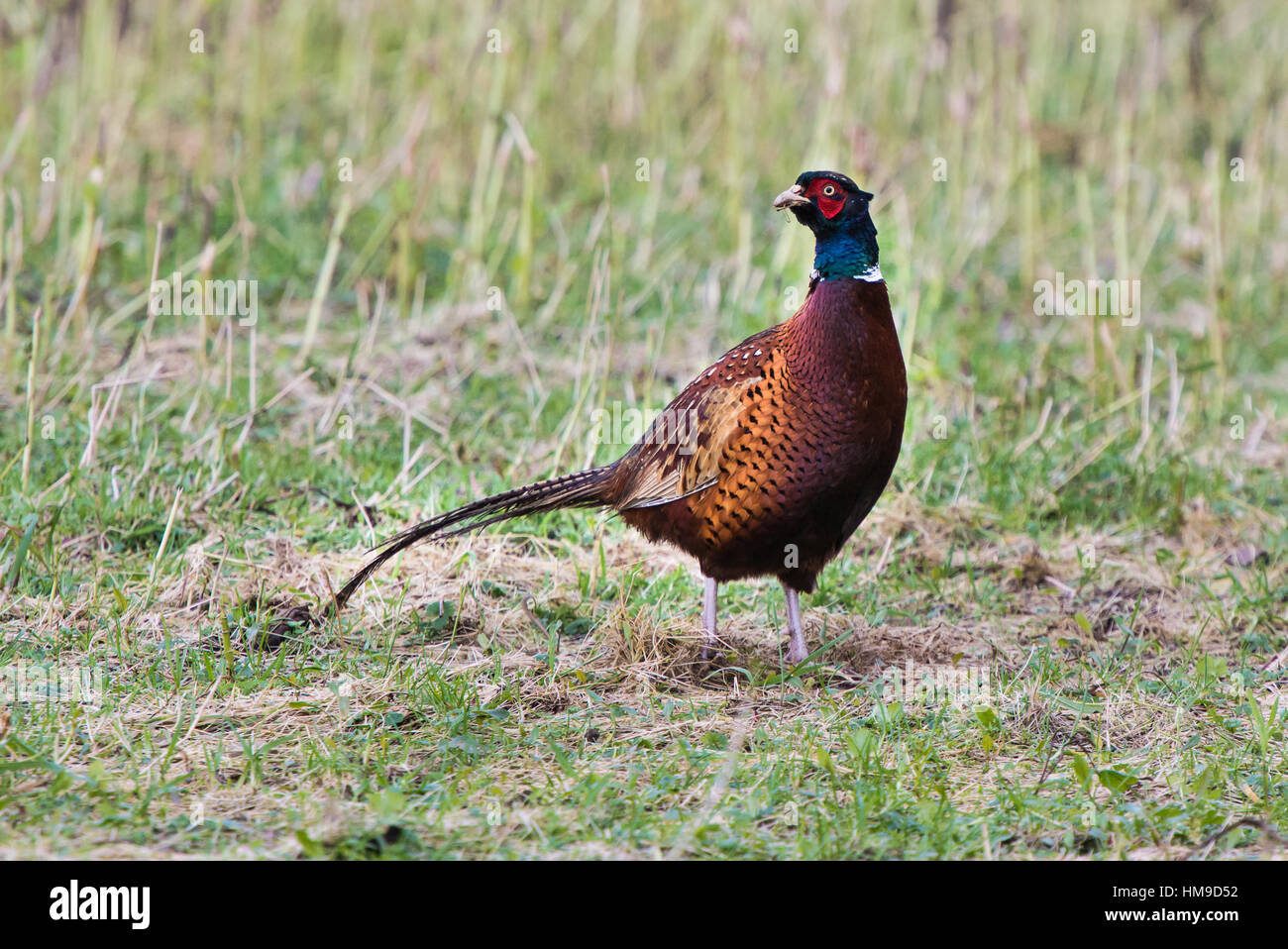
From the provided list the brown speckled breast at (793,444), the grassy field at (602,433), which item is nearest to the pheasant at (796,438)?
the brown speckled breast at (793,444)

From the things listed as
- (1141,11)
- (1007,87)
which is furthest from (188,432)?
(1141,11)

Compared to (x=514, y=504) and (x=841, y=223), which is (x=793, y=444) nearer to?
(x=841, y=223)

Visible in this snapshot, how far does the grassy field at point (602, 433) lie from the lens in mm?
3295

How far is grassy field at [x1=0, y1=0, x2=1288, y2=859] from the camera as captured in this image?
10.8 feet

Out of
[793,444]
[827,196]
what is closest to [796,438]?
[793,444]

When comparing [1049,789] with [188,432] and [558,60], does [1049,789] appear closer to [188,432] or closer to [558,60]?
[188,432]

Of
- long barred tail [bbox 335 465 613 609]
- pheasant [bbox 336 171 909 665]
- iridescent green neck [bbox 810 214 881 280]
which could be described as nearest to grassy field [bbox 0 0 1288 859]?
long barred tail [bbox 335 465 613 609]

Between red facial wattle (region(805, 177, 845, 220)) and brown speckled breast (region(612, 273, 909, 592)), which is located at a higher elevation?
red facial wattle (region(805, 177, 845, 220))

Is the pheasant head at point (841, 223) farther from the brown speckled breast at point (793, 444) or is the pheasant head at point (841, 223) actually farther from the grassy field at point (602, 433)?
the grassy field at point (602, 433)

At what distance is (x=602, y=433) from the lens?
5438 mm

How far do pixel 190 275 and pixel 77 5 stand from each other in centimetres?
149

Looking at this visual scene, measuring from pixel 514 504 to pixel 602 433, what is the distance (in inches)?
47.1

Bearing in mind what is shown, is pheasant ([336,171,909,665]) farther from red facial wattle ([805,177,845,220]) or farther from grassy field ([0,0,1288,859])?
grassy field ([0,0,1288,859])

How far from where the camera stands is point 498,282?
6.90m
